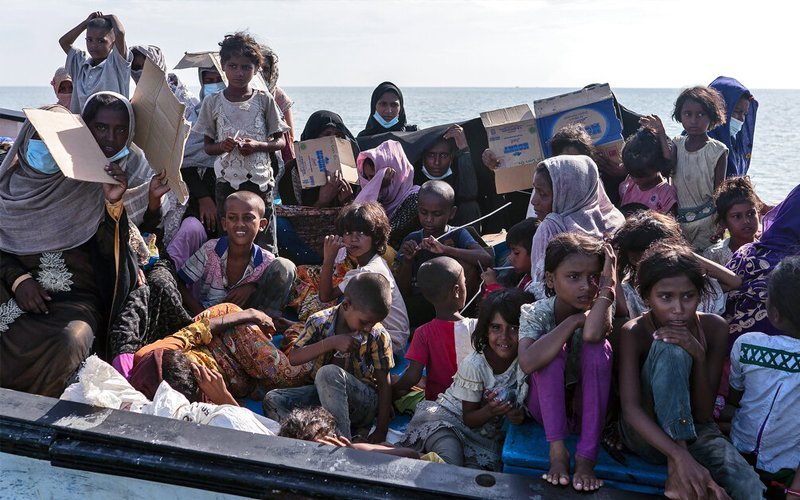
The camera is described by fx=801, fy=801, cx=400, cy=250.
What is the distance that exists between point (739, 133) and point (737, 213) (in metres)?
2.15

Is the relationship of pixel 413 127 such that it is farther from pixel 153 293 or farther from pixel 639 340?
pixel 639 340

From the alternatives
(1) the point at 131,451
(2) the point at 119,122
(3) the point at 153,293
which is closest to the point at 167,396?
(1) the point at 131,451

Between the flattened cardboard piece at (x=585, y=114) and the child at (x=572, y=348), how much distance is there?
2363 millimetres

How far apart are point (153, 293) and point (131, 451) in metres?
1.47

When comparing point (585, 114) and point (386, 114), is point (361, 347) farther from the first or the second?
point (386, 114)

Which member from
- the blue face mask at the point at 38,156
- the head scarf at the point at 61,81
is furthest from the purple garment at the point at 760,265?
the head scarf at the point at 61,81

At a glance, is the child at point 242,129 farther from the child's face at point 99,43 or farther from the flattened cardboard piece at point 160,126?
the child's face at point 99,43

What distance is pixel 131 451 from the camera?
104 inches

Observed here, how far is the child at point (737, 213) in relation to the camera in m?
3.81

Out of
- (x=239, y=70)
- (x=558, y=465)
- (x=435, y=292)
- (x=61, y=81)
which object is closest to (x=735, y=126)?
(x=435, y=292)

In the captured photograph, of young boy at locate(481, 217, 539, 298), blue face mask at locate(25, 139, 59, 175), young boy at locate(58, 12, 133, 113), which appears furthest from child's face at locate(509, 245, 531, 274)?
young boy at locate(58, 12, 133, 113)

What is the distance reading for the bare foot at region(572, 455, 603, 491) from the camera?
2.37m

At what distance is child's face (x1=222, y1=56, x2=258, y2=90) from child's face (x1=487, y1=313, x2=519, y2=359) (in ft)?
8.43

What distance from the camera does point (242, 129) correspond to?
4.91m
